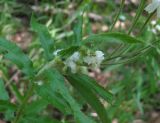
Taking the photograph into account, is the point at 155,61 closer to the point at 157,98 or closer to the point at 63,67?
the point at 157,98

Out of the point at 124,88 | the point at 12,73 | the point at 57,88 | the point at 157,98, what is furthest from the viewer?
the point at 157,98

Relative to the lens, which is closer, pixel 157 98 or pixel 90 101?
pixel 90 101

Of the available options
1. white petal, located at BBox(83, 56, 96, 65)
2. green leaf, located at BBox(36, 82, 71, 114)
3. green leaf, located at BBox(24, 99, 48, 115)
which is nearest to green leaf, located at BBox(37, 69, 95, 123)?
green leaf, located at BBox(36, 82, 71, 114)

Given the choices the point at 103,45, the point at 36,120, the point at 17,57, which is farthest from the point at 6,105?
the point at 103,45

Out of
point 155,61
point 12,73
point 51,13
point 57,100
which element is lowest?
point 57,100

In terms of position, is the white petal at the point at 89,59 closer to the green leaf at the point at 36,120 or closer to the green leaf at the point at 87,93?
the green leaf at the point at 87,93

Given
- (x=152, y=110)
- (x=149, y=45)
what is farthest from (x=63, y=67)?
(x=152, y=110)

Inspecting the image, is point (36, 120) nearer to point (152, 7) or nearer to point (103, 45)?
point (152, 7)
